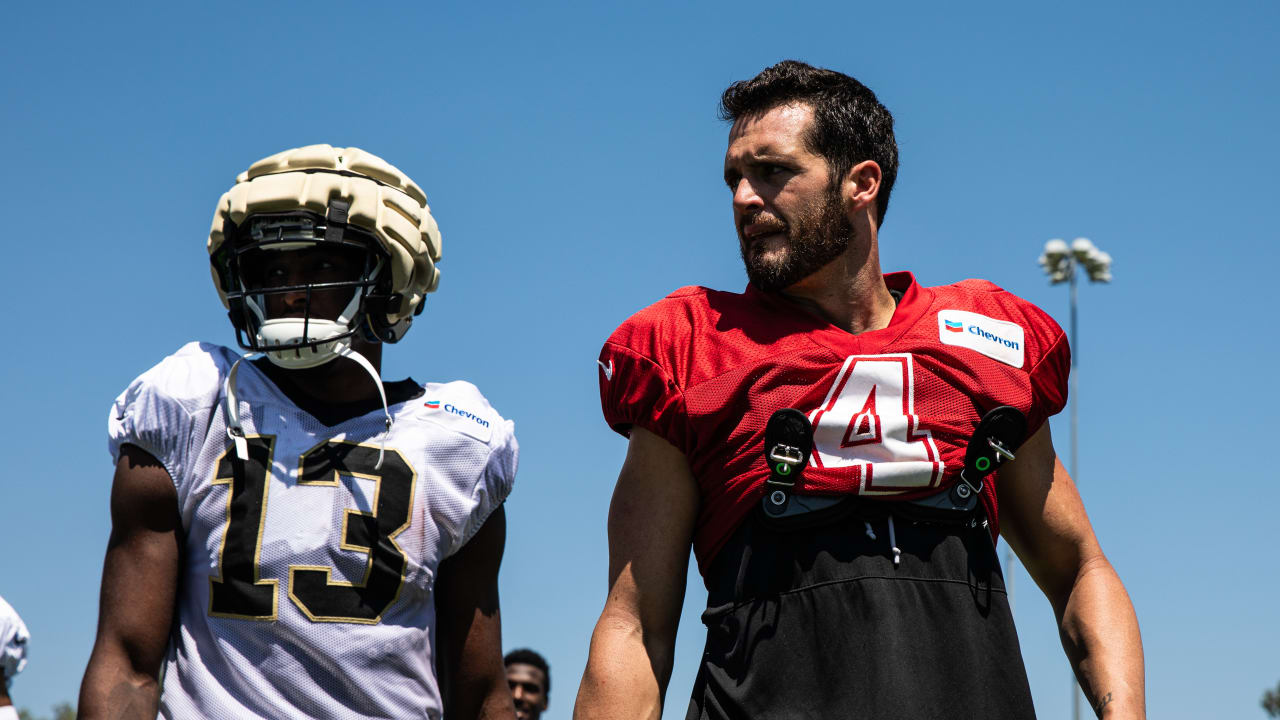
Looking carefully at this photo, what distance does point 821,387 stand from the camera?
335 centimetres

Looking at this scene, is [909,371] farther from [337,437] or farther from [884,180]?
[337,437]

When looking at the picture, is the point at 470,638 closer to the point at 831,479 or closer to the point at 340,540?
the point at 340,540

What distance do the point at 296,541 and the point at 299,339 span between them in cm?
49

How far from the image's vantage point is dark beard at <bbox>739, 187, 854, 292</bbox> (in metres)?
3.53

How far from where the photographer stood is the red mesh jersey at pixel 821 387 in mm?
3299

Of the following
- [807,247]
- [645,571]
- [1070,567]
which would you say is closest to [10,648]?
[645,571]

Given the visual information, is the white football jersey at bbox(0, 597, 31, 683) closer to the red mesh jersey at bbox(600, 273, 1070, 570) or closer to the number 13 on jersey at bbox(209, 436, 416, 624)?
the number 13 on jersey at bbox(209, 436, 416, 624)

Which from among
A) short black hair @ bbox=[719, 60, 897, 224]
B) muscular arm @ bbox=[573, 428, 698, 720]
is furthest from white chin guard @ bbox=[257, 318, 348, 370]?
short black hair @ bbox=[719, 60, 897, 224]

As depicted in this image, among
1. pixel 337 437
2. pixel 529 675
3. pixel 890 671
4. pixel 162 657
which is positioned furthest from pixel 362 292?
pixel 529 675

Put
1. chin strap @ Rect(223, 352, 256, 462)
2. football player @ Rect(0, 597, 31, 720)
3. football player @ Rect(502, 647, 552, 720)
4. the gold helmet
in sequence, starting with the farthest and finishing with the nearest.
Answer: football player @ Rect(502, 647, 552, 720) → football player @ Rect(0, 597, 31, 720) → the gold helmet → chin strap @ Rect(223, 352, 256, 462)

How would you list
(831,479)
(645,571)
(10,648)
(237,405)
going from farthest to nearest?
(10,648) < (237,405) < (645,571) < (831,479)

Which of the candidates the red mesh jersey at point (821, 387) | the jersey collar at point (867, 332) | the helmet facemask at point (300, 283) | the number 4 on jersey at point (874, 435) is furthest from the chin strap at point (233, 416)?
the number 4 on jersey at point (874, 435)

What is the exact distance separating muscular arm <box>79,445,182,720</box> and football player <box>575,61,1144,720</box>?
1032 millimetres

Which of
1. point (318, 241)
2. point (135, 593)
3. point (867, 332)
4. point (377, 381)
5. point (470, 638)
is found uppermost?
point (318, 241)
